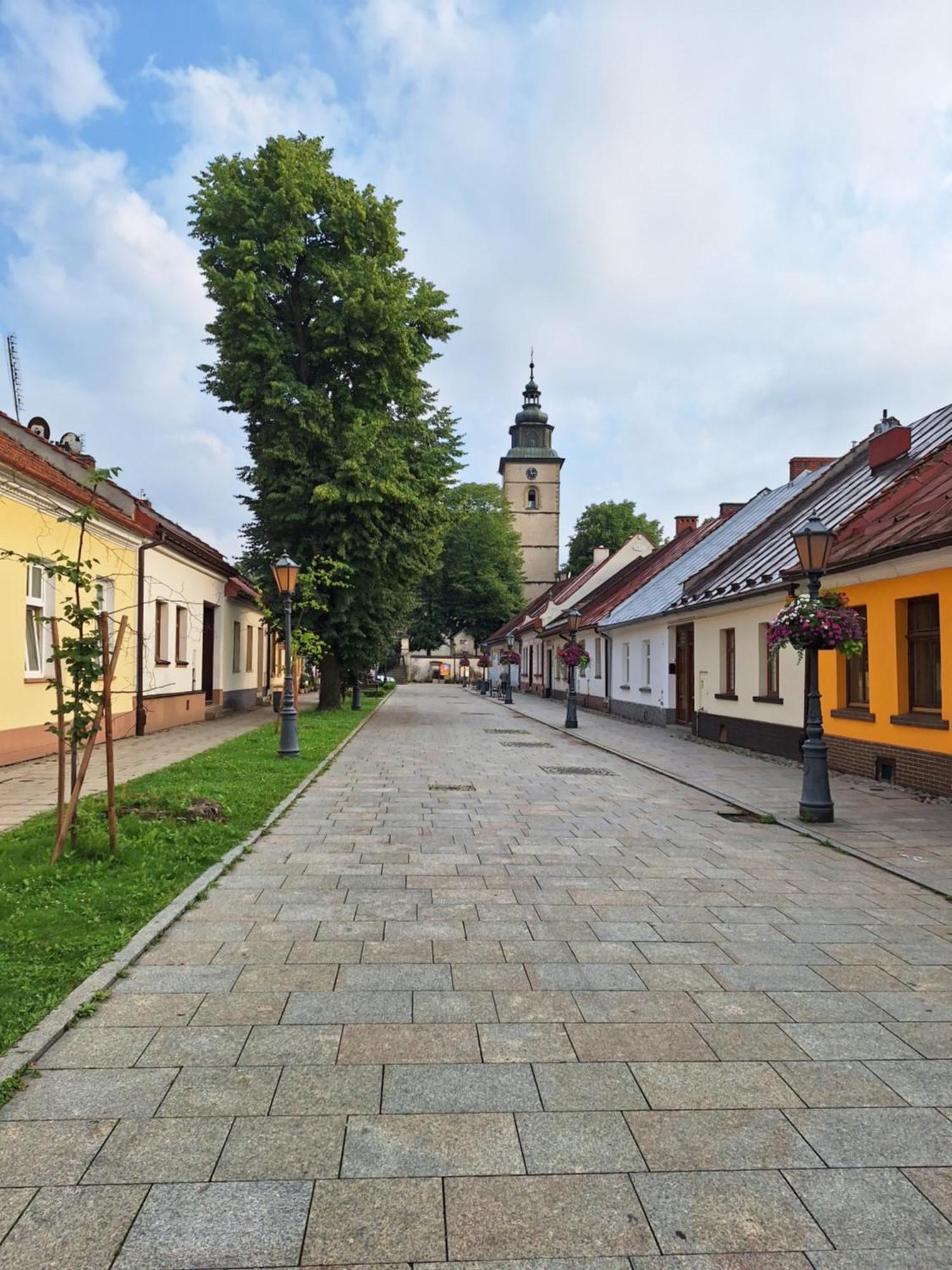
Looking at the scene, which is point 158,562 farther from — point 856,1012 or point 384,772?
point 856,1012

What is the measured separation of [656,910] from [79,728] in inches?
178

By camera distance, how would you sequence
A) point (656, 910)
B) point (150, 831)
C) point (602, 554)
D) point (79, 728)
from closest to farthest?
point (656, 910)
point (79, 728)
point (150, 831)
point (602, 554)

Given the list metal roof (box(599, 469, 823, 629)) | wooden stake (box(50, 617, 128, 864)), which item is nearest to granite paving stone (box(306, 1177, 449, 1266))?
wooden stake (box(50, 617, 128, 864))

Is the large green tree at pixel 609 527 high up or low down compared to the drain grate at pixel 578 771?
up

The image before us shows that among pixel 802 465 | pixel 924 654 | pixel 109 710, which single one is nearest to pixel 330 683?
pixel 802 465

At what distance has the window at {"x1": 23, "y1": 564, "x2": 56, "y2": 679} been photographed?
43.2ft

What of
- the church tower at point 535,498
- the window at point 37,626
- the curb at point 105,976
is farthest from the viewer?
the church tower at point 535,498

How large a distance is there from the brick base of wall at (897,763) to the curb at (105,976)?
833 centimetres

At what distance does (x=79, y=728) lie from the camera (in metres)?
6.60

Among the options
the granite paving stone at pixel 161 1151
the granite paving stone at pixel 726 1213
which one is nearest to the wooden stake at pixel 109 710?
the granite paving stone at pixel 161 1151

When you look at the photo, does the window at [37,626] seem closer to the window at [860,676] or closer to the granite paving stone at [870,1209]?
the window at [860,676]

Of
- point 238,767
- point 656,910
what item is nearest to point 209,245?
point 238,767

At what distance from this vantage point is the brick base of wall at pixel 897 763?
10.7m

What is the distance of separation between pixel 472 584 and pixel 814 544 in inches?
2334
